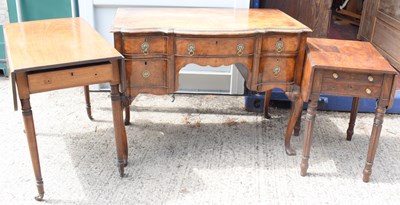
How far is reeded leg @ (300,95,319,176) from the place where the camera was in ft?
7.54

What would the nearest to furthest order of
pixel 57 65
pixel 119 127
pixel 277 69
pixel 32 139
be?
pixel 57 65 → pixel 32 139 → pixel 119 127 → pixel 277 69

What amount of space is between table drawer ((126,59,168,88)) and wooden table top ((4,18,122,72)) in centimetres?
18

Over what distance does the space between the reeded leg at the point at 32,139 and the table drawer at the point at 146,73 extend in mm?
548

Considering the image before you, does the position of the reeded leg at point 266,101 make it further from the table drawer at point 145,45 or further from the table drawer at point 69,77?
the table drawer at point 69,77

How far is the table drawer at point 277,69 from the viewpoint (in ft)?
7.88

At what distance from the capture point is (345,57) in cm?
233

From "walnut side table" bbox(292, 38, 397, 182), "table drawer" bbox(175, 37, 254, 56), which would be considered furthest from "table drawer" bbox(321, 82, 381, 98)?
"table drawer" bbox(175, 37, 254, 56)

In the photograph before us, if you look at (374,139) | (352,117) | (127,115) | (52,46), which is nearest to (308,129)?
(374,139)

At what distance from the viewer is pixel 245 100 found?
330 cm

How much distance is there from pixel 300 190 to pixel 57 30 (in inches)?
63.2

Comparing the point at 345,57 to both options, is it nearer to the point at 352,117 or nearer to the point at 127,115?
the point at 352,117

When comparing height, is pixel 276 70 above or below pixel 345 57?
below

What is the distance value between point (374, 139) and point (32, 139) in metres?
1.75

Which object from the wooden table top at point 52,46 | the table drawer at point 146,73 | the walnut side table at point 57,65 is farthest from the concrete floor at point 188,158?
the wooden table top at point 52,46
